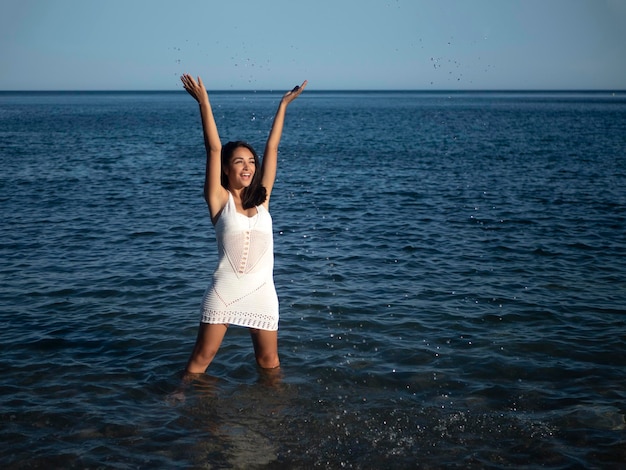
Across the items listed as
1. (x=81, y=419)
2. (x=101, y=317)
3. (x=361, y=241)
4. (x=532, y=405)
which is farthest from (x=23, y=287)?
(x=532, y=405)

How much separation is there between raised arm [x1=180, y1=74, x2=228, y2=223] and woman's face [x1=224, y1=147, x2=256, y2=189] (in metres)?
0.13

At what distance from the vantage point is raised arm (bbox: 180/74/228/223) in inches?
235

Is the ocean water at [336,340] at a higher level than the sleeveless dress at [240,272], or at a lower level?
lower

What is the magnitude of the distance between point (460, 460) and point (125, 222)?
14321 millimetres

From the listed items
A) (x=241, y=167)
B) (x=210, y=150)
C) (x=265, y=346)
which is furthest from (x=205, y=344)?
(x=210, y=150)

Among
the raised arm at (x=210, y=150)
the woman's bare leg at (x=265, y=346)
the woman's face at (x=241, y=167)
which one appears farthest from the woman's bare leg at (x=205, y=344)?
the woman's face at (x=241, y=167)

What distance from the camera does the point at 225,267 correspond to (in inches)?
249

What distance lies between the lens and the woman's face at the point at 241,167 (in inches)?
246

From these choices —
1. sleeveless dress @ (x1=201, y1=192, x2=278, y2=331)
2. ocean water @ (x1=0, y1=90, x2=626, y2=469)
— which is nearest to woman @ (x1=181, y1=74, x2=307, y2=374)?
sleeveless dress @ (x1=201, y1=192, x2=278, y2=331)

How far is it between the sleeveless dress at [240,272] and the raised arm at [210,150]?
0.32 feet

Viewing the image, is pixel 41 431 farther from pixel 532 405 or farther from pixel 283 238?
pixel 283 238

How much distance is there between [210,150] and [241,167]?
0.38 m

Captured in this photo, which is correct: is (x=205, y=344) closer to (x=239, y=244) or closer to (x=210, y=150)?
(x=239, y=244)

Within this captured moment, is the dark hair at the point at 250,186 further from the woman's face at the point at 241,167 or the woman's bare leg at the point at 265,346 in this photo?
the woman's bare leg at the point at 265,346
